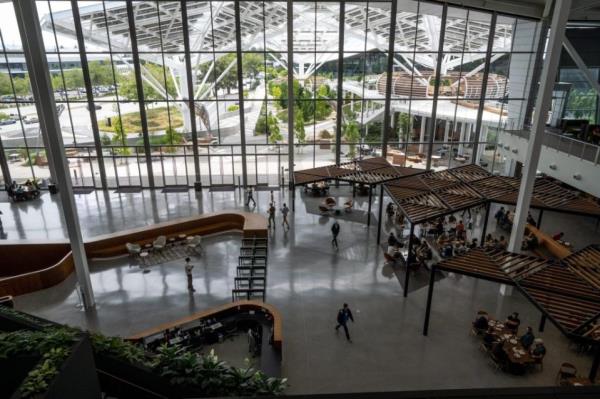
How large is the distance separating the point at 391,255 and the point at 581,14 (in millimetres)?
15381

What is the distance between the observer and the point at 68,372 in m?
4.47

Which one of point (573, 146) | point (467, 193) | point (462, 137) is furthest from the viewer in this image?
point (462, 137)

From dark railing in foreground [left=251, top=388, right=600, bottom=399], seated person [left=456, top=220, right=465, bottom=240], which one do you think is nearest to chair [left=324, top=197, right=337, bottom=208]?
seated person [left=456, top=220, right=465, bottom=240]

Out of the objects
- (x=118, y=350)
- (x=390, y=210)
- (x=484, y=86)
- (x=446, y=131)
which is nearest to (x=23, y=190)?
(x=390, y=210)

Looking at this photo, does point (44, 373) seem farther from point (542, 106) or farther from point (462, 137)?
point (462, 137)

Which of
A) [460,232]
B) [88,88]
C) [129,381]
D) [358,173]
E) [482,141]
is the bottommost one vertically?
[460,232]

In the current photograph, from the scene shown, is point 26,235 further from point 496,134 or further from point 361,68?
point 496,134

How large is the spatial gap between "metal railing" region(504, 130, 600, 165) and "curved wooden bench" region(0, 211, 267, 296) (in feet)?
39.6

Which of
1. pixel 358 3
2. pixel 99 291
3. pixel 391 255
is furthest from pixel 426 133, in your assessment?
→ pixel 99 291

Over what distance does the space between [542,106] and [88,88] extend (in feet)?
64.6

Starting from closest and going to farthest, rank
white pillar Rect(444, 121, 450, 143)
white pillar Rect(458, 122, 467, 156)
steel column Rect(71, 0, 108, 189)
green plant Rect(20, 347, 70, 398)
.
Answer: green plant Rect(20, 347, 70, 398)
steel column Rect(71, 0, 108, 189)
white pillar Rect(444, 121, 450, 143)
white pillar Rect(458, 122, 467, 156)

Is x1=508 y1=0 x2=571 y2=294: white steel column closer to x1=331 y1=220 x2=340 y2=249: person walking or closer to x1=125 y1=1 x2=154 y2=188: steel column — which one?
x1=331 y1=220 x2=340 y2=249: person walking

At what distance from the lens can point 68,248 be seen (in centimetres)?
1495

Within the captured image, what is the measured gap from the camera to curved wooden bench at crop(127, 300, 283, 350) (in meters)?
9.87
